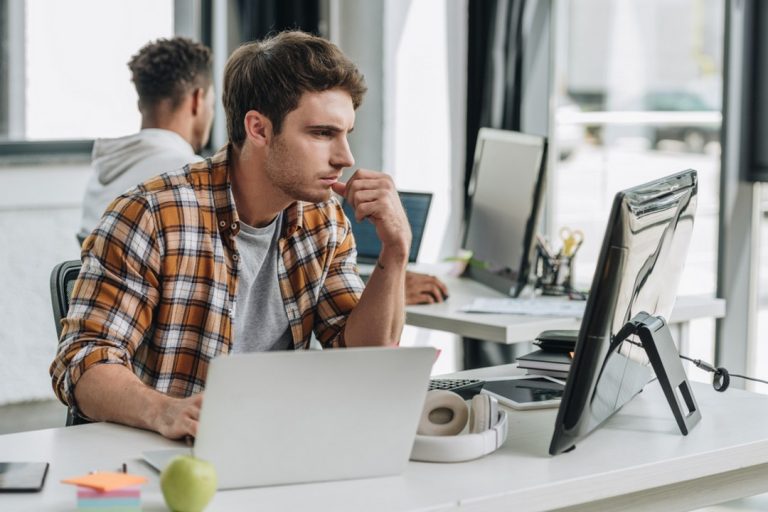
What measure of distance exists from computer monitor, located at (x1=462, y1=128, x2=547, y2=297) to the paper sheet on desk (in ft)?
0.32

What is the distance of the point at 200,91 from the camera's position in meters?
3.30

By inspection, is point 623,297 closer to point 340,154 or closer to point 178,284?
point 340,154

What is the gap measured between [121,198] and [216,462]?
0.70 m

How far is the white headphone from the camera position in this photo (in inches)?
57.1

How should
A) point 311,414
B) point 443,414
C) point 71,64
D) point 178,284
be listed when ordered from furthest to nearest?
point 71,64
point 178,284
point 443,414
point 311,414

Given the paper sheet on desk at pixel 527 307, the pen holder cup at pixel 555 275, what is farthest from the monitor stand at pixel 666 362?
the pen holder cup at pixel 555 275

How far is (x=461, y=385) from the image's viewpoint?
1.87 meters

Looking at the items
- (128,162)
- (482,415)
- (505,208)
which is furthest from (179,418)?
A: (128,162)

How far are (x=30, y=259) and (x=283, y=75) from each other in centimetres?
282

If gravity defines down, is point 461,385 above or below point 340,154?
below

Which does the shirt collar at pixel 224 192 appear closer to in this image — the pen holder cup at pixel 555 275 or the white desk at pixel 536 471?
the white desk at pixel 536 471

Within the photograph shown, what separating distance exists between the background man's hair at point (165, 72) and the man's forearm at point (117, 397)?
1.73 m

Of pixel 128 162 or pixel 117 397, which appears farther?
pixel 128 162

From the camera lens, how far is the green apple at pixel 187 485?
3.97 ft
